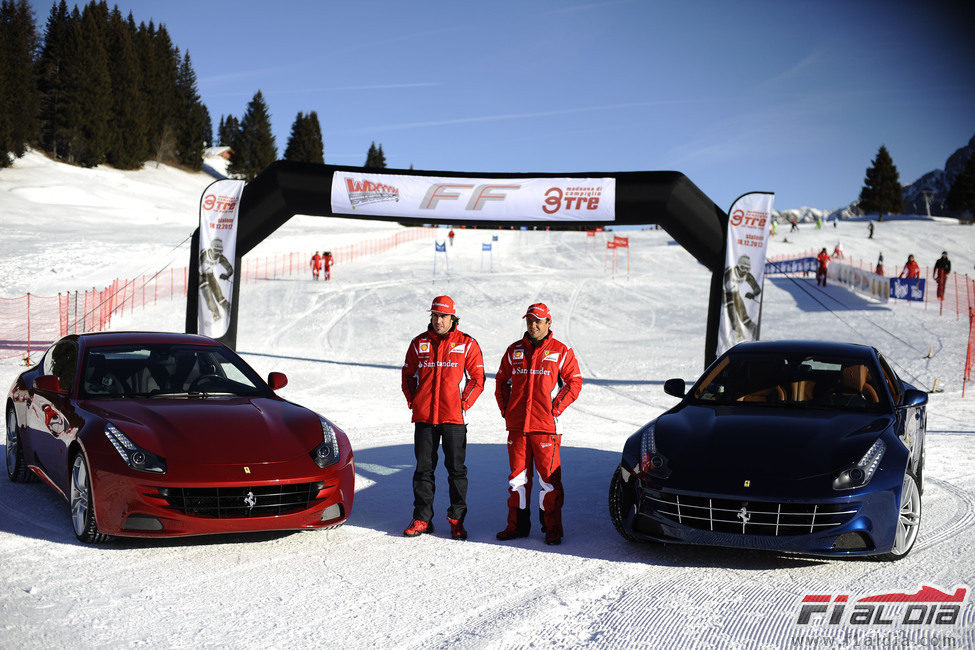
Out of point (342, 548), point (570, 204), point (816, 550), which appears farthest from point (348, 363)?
point (816, 550)

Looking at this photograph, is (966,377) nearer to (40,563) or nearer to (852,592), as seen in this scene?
(852,592)

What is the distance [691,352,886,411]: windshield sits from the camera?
6.44 metres

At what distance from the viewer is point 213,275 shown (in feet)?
50.8

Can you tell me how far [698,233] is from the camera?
15.1 meters

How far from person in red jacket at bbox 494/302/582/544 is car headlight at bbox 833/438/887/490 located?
1827mm

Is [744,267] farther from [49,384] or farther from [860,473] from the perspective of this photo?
[49,384]

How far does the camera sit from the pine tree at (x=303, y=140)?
118 m

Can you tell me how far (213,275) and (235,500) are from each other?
35.1 ft

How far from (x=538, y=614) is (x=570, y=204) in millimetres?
11152

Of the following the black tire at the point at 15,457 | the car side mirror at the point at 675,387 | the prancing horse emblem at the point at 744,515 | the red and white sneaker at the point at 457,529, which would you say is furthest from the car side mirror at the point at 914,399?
the black tire at the point at 15,457

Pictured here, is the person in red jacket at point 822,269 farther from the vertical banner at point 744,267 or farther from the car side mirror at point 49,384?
the car side mirror at point 49,384

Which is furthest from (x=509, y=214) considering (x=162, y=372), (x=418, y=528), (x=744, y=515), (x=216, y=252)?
(x=744, y=515)

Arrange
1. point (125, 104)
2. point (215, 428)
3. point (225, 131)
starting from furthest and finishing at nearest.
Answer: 1. point (225, 131)
2. point (125, 104)
3. point (215, 428)

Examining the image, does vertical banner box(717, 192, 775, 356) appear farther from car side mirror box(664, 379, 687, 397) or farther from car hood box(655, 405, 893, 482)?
car hood box(655, 405, 893, 482)
